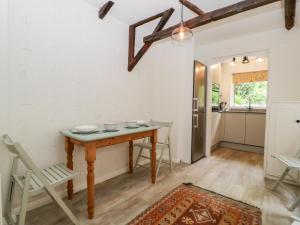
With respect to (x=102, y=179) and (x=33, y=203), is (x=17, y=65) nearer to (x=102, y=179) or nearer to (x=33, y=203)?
(x=33, y=203)

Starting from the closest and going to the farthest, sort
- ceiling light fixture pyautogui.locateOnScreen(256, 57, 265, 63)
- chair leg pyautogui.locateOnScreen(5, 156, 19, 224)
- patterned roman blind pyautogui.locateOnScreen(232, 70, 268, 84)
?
chair leg pyautogui.locateOnScreen(5, 156, 19, 224) < ceiling light fixture pyautogui.locateOnScreen(256, 57, 265, 63) < patterned roman blind pyautogui.locateOnScreen(232, 70, 268, 84)

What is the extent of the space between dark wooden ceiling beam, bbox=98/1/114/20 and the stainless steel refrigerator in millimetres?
1673

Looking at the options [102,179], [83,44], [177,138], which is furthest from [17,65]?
[177,138]

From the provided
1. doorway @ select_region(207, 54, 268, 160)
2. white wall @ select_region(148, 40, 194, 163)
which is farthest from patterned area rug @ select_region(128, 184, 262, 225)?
doorway @ select_region(207, 54, 268, 160)

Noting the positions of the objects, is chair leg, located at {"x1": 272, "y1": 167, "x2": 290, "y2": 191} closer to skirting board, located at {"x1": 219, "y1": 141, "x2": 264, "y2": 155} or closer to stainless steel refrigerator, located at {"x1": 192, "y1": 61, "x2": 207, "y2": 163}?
stainless steel refrigerator, located at {"x1": 192, "y1": 61, "x2": 207, "y2": 163}

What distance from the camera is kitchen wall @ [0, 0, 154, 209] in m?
1.65

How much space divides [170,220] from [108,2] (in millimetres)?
2599

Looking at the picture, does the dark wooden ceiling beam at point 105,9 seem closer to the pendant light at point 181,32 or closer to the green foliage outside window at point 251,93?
the pendant light at point 181,32

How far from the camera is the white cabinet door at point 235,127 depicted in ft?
13.9

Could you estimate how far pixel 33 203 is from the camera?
5.89 feet

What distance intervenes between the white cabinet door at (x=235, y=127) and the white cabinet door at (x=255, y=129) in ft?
0.30

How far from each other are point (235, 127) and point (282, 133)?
74.5 inches

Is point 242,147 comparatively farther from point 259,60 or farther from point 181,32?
point 181,32

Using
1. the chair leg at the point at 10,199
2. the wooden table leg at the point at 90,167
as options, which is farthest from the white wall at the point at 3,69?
the wooden table leg at the point at 90,167
